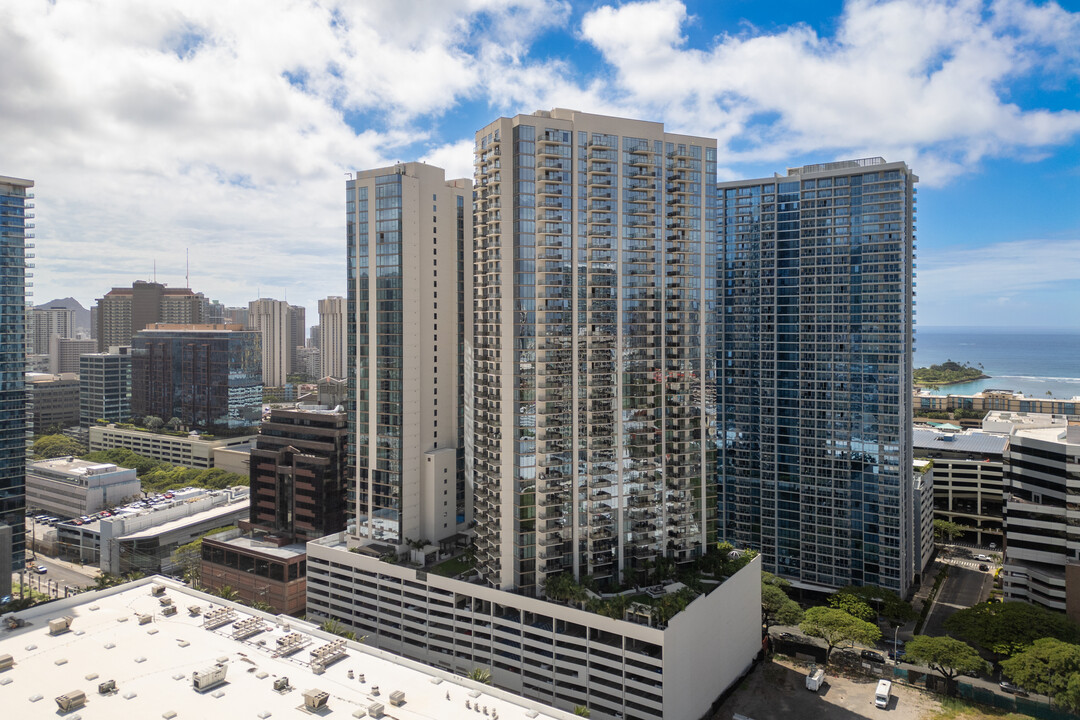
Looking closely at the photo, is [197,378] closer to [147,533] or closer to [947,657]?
[147,533]

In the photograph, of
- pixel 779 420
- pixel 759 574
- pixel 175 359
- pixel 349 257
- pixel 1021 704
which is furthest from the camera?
pixel 175 359

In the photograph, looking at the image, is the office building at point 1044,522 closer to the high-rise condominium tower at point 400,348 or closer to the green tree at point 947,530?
the green tree at point 947,530

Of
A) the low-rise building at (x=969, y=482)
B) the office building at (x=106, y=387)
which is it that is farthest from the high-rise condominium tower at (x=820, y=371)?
Answer: the office building at (x=106, y=387)

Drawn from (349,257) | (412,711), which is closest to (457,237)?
(349,257)

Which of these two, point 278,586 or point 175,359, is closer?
point 278,586

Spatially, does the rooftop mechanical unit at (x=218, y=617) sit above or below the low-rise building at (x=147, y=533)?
above

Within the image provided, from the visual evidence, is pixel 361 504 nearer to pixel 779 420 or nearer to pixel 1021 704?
pixel 779 420

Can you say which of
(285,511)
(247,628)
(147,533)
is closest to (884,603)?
(247,628)
